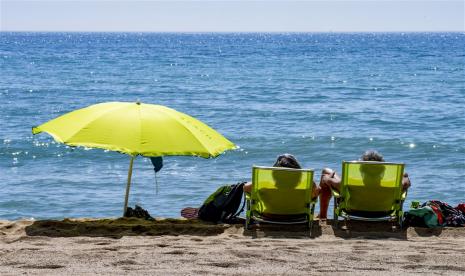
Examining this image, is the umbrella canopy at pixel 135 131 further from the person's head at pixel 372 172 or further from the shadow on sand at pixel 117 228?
the person's head at pixel 372 172

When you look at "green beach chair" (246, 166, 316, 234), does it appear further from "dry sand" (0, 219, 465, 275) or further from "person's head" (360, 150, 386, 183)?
"person's head" (360, 150, 386, 183)

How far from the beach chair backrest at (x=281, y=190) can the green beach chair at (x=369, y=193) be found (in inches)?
15.4

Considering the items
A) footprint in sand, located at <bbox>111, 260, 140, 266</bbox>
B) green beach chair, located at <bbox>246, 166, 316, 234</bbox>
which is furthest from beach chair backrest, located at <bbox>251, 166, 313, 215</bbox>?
footprint in sand, located at <bbox>111, 260, 140, 266</bbox>

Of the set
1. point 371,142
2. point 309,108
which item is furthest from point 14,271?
point 309,108

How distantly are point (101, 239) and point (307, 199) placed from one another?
73.4 inches

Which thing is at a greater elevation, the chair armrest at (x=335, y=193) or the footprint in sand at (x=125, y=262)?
the chair armrest at (x=335, y=193)

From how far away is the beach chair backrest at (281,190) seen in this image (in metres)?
7.64

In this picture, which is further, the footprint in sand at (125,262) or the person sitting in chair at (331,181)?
the person sitting in chair at (331,181)

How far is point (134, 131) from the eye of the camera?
25.2ft

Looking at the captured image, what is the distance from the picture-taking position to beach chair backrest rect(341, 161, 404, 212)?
7.83m

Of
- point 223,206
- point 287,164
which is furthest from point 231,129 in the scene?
point 287,164

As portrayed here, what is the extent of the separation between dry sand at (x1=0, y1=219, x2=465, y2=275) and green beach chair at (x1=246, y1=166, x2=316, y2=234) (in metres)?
0.13

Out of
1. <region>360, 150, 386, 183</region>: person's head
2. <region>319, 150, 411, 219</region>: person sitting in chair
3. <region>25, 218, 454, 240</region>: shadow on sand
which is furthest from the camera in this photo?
<region>319, 150, 411, 219</region>: person sitting in chair

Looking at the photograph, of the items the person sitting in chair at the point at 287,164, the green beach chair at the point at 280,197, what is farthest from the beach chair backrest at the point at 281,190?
the person sitting in chair at the point at 287,164
